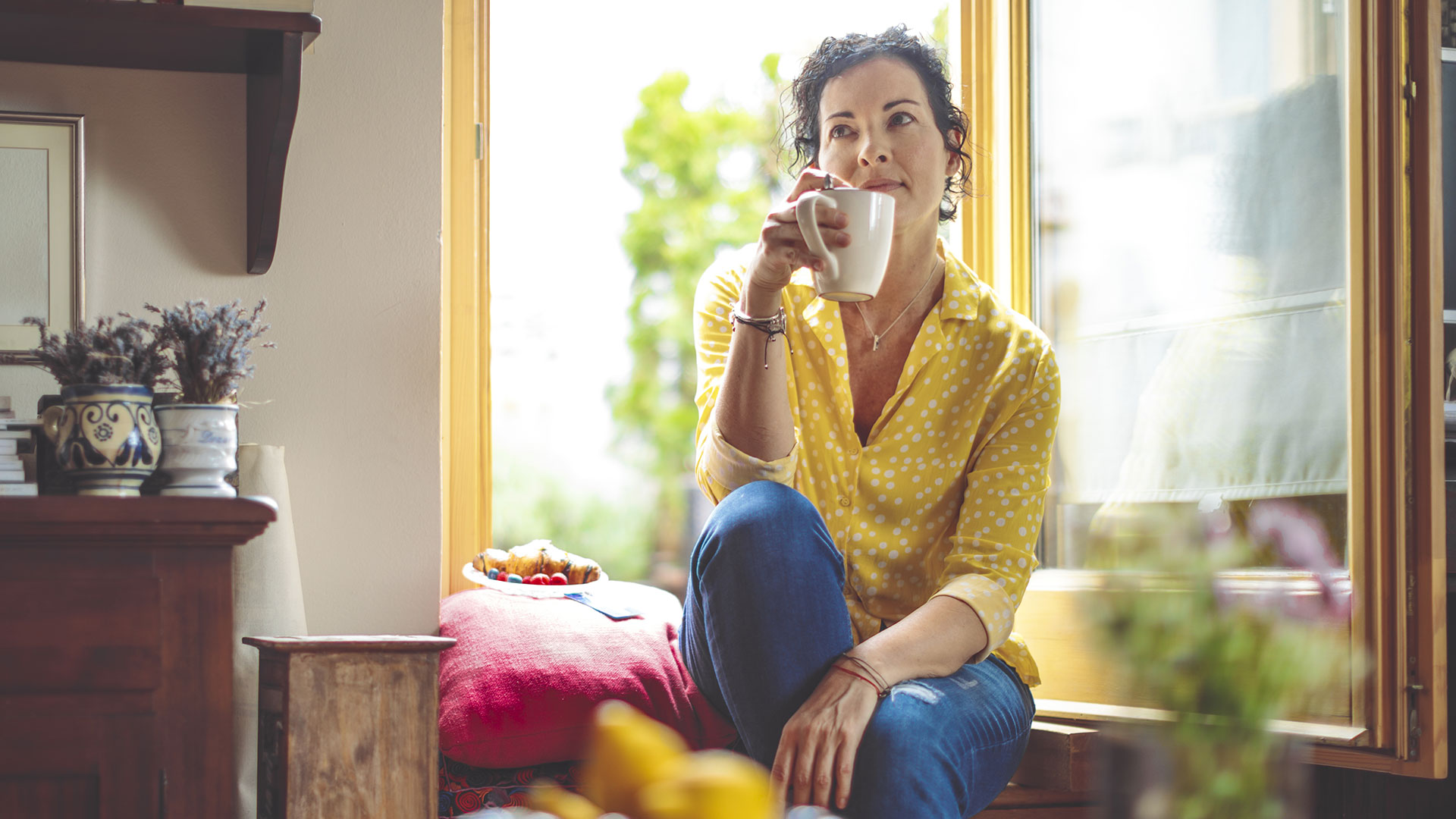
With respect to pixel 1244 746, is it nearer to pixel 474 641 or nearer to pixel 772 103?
pixel 474 641

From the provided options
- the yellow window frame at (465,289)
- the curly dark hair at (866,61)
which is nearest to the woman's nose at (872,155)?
the curly dark hair at (866,61)

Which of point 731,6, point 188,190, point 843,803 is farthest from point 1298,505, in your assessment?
point 731,6

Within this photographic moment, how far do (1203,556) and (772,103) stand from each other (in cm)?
898

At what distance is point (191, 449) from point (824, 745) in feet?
2.26

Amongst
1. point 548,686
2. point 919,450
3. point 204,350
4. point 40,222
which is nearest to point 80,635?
point 204,350

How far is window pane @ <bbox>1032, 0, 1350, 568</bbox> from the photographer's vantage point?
165cm

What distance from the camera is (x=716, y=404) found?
4.63 ft

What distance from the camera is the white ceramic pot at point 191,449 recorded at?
3.67ft

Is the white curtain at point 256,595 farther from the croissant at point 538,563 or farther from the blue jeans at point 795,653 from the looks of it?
the blue jeans at point 795,653

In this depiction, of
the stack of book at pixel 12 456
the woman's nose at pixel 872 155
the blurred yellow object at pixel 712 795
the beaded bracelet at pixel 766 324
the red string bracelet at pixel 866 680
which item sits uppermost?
the woman's nose at pixel 872 155

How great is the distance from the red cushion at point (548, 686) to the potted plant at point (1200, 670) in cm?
95

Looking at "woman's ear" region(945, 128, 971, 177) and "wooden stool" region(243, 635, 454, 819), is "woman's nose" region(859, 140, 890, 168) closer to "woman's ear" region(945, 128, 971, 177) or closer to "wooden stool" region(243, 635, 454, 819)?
"woman's ear" region(945, 128, 971, 177)

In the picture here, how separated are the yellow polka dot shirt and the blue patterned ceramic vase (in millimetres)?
632

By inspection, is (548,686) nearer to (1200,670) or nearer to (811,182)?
(811,182)
